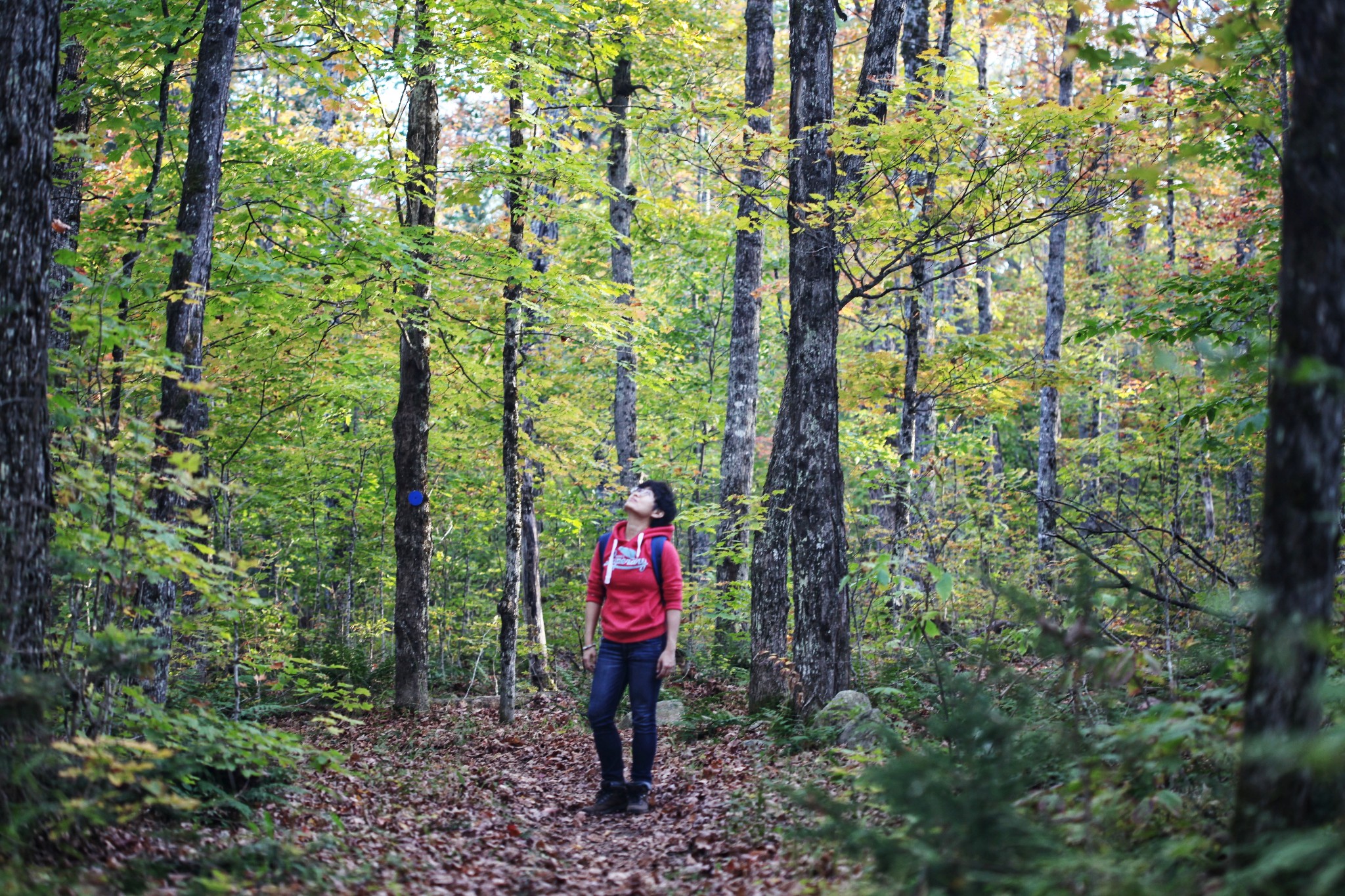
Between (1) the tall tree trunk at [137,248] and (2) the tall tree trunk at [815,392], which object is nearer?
(1) the tall tree trunk at [137,248]

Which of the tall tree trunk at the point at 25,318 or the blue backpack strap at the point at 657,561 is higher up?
the tall tree trunk at the point at 25,318

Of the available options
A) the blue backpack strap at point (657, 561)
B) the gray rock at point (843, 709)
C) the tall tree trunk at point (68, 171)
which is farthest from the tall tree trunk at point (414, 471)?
the gray rock at point (843, 709)

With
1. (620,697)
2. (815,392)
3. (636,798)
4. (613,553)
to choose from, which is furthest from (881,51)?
(636,798)

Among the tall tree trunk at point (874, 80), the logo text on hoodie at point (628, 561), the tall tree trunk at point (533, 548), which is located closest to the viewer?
the logo text on hoodie at point (628, 561)

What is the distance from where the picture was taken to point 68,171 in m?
8.16

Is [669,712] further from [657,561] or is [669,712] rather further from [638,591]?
[657,561]

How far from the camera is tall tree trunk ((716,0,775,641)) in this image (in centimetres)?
1308

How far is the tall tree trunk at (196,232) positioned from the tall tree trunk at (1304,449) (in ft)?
23.3

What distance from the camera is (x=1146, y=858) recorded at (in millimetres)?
3270

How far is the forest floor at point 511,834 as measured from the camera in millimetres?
4230

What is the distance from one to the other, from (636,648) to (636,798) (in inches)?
43.1

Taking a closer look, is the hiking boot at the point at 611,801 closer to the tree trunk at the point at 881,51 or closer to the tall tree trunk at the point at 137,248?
the tall tree trunk at the point at 137,248

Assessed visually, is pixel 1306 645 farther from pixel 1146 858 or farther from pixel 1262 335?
pixel 1262 335

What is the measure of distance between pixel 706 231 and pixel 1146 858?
44.9 feet
